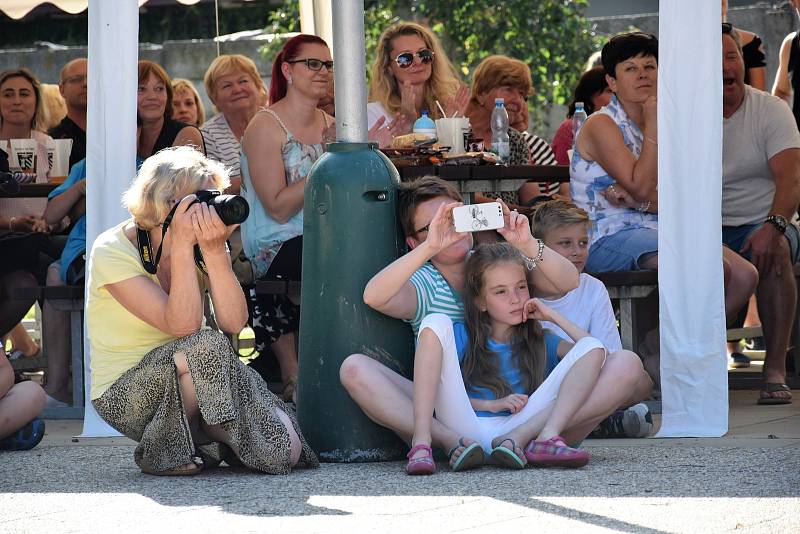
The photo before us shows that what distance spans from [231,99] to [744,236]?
3.01m

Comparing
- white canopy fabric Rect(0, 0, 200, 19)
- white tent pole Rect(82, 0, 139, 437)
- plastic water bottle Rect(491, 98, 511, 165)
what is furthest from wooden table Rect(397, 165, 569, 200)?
white canopy fabric Rect(0, 0, 200, 19)

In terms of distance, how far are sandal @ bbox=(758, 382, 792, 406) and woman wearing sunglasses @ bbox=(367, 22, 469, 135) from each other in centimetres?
188

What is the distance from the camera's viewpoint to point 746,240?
6293 millimetres

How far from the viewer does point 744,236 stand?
643 centimetres

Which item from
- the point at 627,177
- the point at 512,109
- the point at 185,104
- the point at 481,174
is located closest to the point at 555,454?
the point at 481,174

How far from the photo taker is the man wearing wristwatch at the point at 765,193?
20.2 feet

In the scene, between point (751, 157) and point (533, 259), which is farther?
point (751, 157)

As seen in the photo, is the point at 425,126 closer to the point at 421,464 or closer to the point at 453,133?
the point at 453,133

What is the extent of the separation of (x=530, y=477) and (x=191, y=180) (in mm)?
1364

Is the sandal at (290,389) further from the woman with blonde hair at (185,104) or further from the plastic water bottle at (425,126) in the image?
the woman with blonde hair at (185,104)

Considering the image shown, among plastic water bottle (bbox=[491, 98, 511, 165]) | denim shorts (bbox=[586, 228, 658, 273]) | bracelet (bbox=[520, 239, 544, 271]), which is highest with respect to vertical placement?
plastic water bottle (bbox=[491, 98, 511, 165])

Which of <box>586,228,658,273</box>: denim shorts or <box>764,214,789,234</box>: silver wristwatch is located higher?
<box>764,214,789,234</box>: silver wristwatch

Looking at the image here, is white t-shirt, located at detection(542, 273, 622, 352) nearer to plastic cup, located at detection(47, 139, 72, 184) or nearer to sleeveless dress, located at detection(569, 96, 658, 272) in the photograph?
sleeveless dress, located at detection(569, 96, 658, 272)

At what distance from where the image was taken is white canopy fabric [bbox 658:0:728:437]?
503 cm
